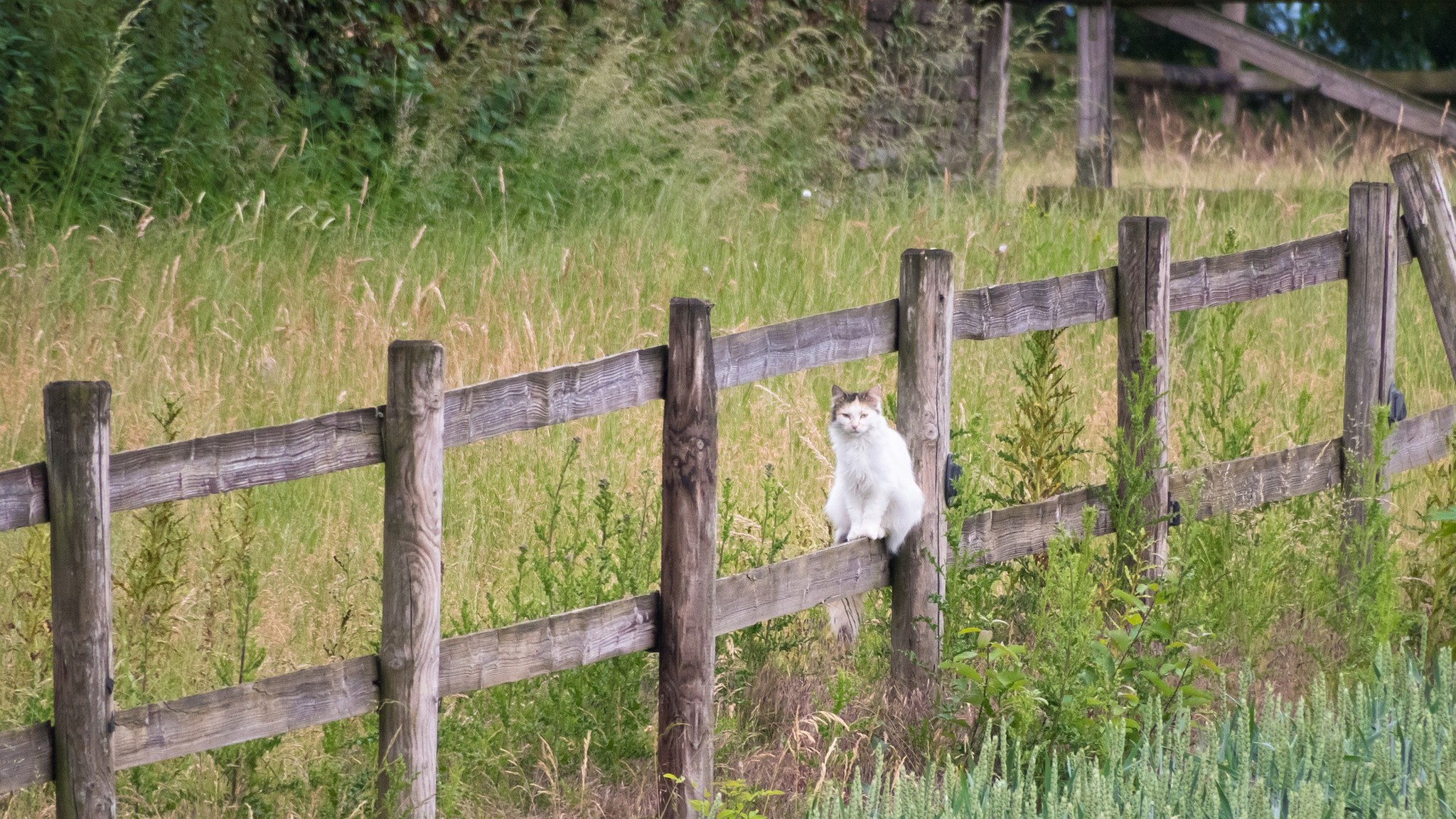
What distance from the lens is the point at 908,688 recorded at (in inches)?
164

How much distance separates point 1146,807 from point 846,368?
3520 mm

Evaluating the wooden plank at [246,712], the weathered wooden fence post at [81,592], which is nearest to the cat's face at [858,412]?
the wooden plank at [246,712]

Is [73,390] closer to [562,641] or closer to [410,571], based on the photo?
[410,571]

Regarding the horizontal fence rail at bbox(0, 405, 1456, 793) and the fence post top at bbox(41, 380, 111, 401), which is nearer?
the fence post top at bbox(41, 380, 111, 401)

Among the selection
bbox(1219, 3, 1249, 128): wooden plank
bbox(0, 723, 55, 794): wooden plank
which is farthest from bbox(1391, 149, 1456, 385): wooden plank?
bbox(1219, 3, 1249, 128): wooden plank

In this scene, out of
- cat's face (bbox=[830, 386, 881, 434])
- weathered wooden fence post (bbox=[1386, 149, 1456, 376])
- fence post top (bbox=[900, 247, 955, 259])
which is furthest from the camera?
weathered wooden fence post (bbox=[1386, 149, 1456, 376])

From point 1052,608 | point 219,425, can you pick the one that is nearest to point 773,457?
point 1052,608

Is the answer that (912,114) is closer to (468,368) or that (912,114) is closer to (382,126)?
(382,126)

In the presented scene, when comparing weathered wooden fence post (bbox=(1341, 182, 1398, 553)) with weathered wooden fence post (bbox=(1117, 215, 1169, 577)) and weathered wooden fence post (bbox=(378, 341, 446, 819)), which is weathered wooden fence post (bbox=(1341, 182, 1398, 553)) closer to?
weathered wooden fence post (bbox=(1117, 215, 1169, 577))

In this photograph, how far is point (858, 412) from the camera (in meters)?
4.18

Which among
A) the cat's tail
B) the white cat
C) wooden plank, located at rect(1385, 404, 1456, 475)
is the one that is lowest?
the cat's tail

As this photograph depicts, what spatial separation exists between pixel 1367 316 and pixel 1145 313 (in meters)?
1.30

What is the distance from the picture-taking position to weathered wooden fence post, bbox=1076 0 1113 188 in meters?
10.5

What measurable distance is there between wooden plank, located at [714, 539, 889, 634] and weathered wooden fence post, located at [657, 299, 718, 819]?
12cm
